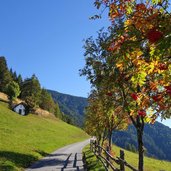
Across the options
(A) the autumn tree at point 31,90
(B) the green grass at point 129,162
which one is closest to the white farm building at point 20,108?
(A) the autumn tree at point 31,90

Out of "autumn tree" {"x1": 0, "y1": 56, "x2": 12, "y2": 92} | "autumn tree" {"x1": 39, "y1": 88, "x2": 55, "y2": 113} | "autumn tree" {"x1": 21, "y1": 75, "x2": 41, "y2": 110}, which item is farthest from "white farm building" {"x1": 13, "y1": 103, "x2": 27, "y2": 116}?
"autumn tree" {"x1": 39, "y1": 88, "x2": 55, "y2": 113}

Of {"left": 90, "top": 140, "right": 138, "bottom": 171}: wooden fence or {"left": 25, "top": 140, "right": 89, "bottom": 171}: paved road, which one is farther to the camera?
{"left": 25, "top": 140, "right": 89, "bottom": 171}: paved road

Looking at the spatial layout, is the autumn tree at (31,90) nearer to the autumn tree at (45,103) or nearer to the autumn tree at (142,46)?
the autumn tree at (45,103)

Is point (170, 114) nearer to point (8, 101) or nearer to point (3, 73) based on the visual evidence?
point (8, 101)

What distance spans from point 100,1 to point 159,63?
3.14 m

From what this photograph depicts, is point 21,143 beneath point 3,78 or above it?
beneath

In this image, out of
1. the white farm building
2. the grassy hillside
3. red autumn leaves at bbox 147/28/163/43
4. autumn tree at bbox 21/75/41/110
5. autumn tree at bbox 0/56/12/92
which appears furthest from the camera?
autumn tree at bbox 21/75/41/110

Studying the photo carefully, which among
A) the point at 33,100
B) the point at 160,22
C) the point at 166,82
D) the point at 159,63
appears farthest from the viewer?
the point at 33,100

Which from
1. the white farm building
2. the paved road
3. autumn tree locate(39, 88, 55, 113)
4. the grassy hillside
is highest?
autumn tree locate(39, 88, 55, 113)

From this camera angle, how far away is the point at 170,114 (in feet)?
47.1

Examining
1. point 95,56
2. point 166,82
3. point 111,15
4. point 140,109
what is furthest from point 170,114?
point 95,56

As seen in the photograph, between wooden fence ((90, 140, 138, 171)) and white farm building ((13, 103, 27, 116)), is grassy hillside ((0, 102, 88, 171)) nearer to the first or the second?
wooden fence ((90, 140, 138, 171))

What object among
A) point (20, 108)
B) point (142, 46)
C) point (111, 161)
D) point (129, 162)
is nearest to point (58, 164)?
point (111, 161)

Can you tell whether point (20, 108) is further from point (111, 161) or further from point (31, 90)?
point (111, 161)
